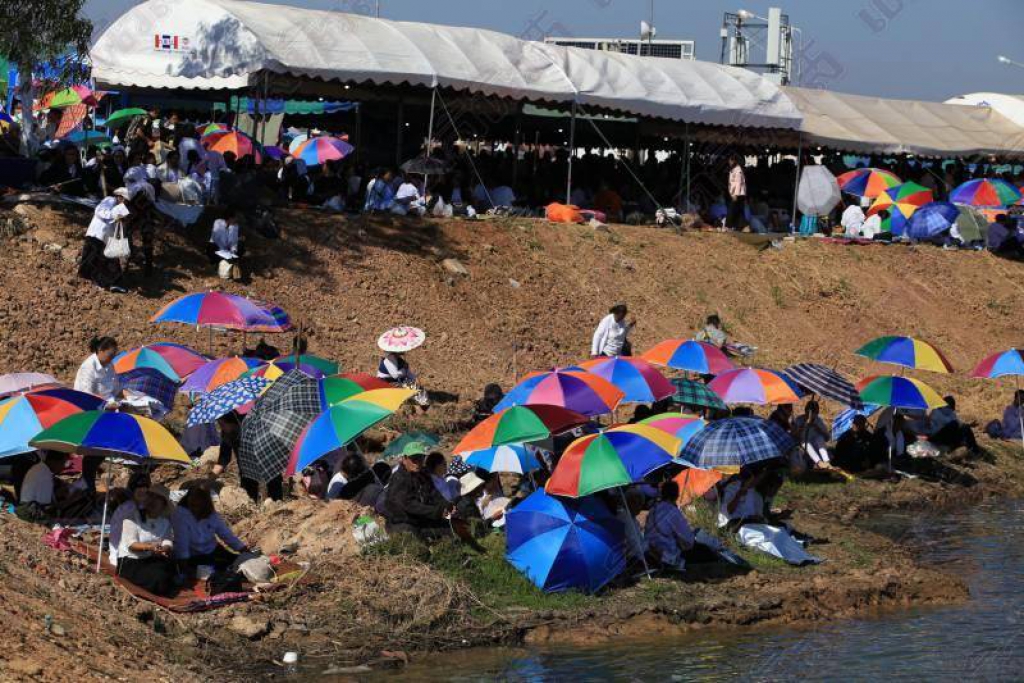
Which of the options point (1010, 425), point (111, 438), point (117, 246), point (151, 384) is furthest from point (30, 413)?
A: point (1010, 425)

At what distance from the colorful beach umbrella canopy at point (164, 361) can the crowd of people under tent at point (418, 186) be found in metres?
3.99

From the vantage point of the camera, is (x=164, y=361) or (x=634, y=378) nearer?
(x=164, y=361)

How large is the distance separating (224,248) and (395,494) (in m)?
10.0

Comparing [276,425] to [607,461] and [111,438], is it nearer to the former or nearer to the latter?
[111,438]

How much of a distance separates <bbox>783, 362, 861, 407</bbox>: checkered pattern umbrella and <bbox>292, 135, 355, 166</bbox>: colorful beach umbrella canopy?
11.4 m

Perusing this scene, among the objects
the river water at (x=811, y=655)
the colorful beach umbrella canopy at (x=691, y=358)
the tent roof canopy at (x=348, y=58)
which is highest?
the tent roof canopy at (x=348, y=58)

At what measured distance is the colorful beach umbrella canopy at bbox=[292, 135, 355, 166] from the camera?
28125 mm

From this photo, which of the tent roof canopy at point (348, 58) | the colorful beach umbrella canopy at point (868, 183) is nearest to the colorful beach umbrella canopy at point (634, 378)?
the tent roof canopy at point (348, 58)

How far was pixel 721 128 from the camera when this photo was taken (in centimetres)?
3281

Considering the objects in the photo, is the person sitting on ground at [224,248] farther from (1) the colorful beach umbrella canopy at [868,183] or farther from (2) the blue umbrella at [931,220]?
(2) the blue umbrella at [931,220]

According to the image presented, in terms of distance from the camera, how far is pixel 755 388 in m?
18.7

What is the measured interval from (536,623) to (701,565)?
7.46 feet

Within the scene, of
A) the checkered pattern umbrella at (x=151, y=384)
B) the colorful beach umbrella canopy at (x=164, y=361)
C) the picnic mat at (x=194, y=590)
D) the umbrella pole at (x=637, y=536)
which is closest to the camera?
the picnic mat at (x=194, y=590)

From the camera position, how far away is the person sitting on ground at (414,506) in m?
14.1
